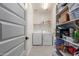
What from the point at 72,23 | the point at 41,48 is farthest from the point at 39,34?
the point at 72,23

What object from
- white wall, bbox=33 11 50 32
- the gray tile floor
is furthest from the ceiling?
the gray tile floor

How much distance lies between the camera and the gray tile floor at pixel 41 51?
907 millimetres

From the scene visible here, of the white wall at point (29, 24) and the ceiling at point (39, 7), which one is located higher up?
the ceiling at point (39, 7)

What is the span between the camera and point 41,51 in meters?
0.92

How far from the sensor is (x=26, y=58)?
0.85 m

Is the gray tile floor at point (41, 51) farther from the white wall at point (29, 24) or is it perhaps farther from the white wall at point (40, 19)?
the white wall at point (40, 19)

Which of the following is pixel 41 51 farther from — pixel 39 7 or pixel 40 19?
pixel 39 7

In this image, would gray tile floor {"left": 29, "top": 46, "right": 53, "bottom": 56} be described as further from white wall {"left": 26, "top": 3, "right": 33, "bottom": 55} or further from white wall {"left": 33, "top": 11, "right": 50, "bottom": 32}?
white wall {"left": 33, "top": 11, "right": 50, "bottom": 32}

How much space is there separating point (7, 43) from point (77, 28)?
661mm

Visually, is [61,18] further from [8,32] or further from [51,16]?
[8,32]

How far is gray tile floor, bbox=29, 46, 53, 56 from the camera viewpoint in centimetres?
91

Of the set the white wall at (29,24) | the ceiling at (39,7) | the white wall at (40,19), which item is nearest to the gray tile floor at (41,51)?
the white wall at (29,24)

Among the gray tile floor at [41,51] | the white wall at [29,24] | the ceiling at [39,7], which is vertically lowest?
the gray tile floor at [41,51]

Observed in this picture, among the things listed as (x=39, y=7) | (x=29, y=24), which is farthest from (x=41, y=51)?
(x=39, y=7)
